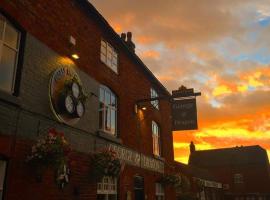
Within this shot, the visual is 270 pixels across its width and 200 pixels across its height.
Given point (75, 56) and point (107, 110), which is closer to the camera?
point (75, 56)

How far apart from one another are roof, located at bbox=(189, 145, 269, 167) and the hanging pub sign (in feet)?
154

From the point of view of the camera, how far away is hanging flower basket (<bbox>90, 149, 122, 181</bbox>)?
11047 millimetres

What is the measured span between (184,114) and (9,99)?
30.1 feet

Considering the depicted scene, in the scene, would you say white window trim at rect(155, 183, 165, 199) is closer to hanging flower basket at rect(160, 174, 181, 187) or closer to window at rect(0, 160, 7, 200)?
hanging flower basket at rect(160, 174, 181, 187)

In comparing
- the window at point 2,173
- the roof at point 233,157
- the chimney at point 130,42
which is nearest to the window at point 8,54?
the window at point 2,173

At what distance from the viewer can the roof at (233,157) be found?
192ft

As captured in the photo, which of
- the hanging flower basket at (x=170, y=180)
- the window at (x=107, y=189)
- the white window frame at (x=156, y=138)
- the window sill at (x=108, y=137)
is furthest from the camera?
the white window frame at (x=156, y=138)

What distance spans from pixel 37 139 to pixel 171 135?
14.1 meters

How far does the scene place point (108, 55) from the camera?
557 inches

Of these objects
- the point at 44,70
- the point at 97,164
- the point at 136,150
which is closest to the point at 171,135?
the point at 136,150

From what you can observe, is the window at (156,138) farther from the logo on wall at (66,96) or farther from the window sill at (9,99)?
the window sill at (9,99)

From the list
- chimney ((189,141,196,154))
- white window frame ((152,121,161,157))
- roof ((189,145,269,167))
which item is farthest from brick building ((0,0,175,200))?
chimney ((189,141,196,154))

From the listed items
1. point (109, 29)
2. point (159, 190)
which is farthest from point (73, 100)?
point (159, 190)

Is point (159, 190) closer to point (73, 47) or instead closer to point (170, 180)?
point (170, 180)
